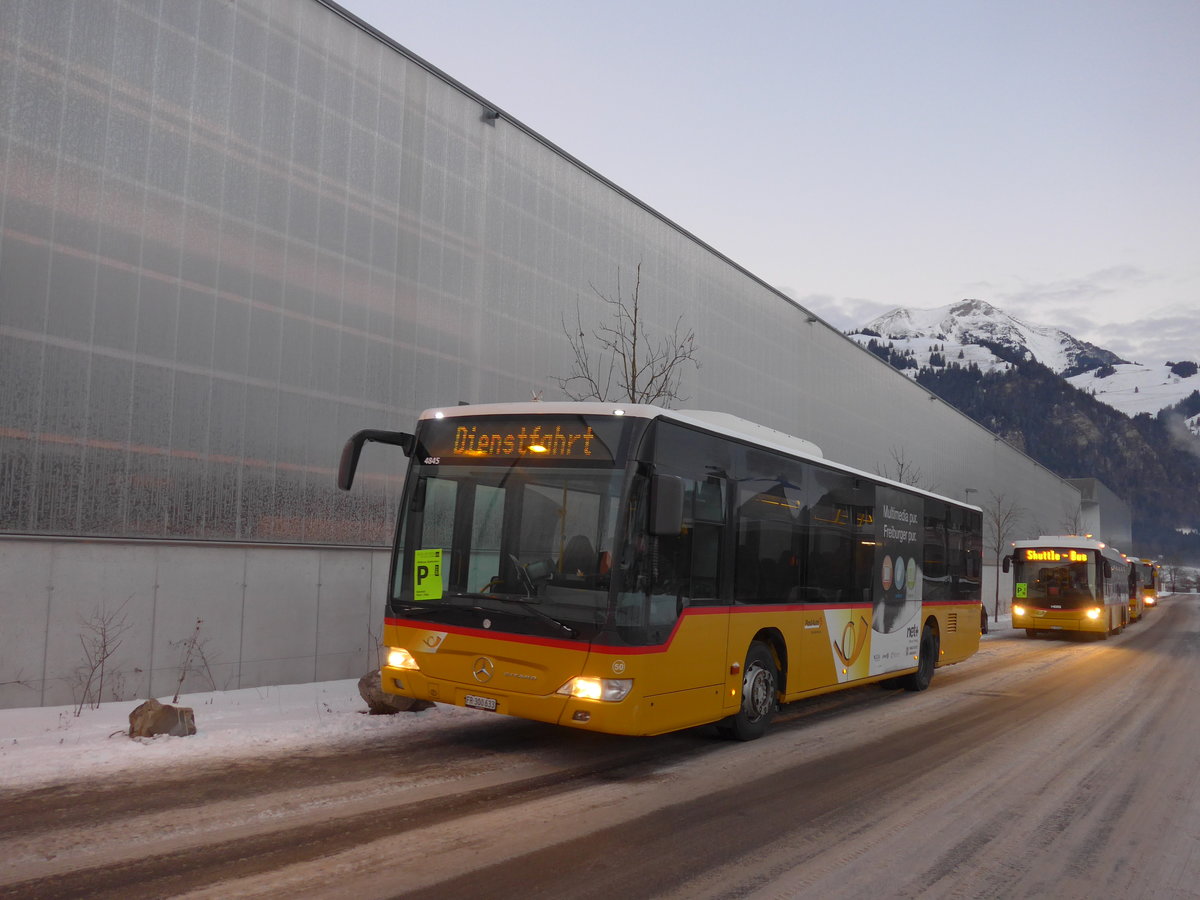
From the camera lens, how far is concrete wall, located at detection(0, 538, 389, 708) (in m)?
10.1

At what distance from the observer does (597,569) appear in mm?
7551

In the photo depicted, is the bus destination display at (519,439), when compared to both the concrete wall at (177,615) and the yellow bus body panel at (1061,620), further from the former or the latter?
the yellow bus body panel at (1061,620)

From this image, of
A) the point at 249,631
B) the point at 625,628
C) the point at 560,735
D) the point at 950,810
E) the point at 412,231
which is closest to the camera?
the point at 950,810

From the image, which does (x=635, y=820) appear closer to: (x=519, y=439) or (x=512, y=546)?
(x=512, y=546)

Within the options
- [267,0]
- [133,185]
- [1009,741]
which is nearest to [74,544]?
[133,185]

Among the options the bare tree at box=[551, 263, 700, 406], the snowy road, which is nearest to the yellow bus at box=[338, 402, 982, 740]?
the snowy road

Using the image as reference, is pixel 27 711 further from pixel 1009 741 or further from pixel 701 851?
pixel 1009 741

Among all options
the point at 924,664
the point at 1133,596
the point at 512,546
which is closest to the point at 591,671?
the point at 512,546

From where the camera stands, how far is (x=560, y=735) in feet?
30.9

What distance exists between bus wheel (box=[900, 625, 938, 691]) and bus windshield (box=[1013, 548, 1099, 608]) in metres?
16.7

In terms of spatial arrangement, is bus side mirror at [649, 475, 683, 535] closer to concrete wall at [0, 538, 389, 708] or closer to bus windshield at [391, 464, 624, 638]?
bus windshield at [391, 464, 624, 638]

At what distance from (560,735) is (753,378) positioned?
19.8 m

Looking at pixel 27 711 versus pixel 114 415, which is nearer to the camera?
pixel 27 711

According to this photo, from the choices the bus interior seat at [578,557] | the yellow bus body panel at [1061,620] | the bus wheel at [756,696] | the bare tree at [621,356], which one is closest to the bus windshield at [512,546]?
the bus interior seat at [578,557]
